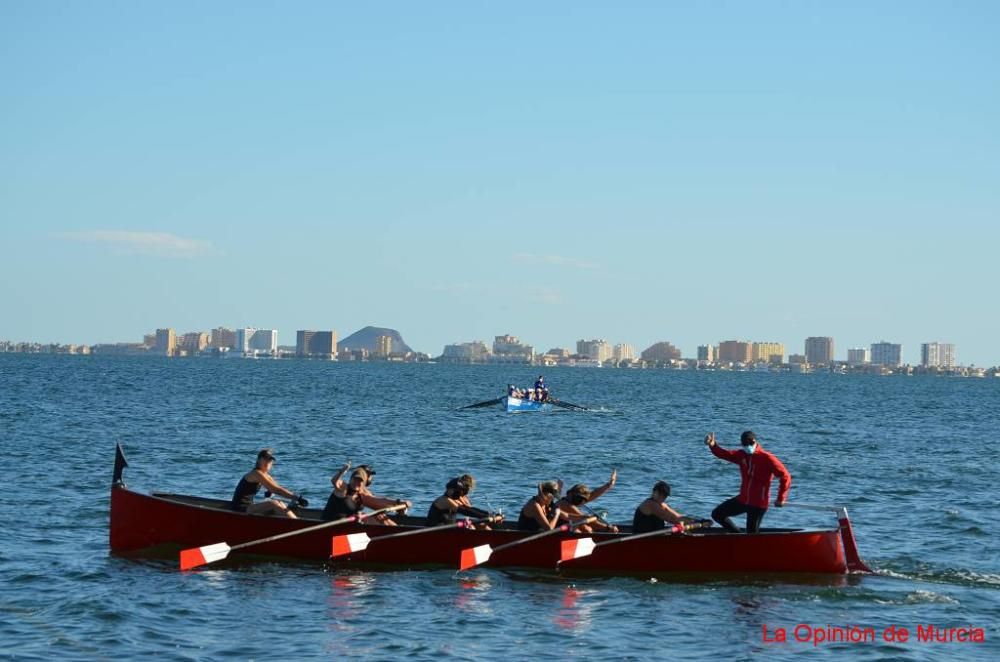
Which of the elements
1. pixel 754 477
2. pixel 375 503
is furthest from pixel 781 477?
pixel 375 503

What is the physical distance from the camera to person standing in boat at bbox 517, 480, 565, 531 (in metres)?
19.8

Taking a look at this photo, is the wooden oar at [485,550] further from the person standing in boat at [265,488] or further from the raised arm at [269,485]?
the raised arm at [269,485]

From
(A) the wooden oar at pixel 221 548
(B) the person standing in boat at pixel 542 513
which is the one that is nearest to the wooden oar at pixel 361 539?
(A) the wooden oar at pixel 221 548

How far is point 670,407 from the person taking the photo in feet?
278

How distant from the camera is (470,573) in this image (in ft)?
64.4

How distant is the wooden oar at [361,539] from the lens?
64.6ft

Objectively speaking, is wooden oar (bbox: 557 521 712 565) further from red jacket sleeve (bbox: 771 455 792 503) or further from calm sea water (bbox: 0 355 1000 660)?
red jacket sleeve (bbox: 771 455 792 503)

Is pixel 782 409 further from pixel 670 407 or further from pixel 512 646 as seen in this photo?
pixel 512 646

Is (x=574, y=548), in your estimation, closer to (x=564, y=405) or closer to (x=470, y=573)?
(x=470, y=573)

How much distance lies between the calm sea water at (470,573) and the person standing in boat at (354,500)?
921 millimetres

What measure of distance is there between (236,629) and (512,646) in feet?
11.2

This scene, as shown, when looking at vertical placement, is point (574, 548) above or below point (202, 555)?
above

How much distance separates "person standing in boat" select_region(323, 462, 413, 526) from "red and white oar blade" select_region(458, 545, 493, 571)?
153 cm

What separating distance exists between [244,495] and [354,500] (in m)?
1.79
